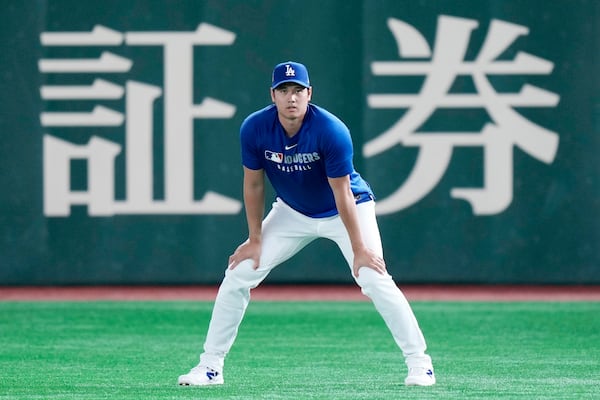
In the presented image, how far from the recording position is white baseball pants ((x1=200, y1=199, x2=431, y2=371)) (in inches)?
269

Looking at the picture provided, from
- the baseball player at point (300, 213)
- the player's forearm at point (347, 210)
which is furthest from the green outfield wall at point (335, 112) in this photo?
the player's forearm at point (347, 210)

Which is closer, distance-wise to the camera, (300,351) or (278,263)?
(278,263)

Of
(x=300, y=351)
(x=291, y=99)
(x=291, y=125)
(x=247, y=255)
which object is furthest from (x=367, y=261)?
(x=300, y=351)

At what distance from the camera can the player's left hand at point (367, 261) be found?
680 cm

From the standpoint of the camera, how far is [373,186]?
13109 millimetres

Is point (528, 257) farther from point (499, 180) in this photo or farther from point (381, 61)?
point (381, 61)

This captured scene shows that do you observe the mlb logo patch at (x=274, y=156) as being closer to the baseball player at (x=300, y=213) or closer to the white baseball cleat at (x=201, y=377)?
the baseball player at (x=300, y=213)

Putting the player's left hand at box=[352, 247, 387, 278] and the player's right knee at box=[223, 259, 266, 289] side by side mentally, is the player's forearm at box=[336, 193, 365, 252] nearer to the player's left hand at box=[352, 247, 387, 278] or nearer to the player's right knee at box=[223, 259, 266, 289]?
the player's left hand at box=[352, 247, 387, 278]

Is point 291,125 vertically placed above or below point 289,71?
below

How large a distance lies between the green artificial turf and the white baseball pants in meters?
0.23

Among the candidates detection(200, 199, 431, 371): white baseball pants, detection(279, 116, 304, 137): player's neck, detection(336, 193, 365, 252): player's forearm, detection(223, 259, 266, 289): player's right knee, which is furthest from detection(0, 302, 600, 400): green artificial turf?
detection(279, 116, 304, 137): player's neck

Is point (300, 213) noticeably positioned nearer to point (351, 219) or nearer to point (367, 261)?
point (351, 219)

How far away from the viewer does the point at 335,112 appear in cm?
1305

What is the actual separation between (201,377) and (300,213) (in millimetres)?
1011
